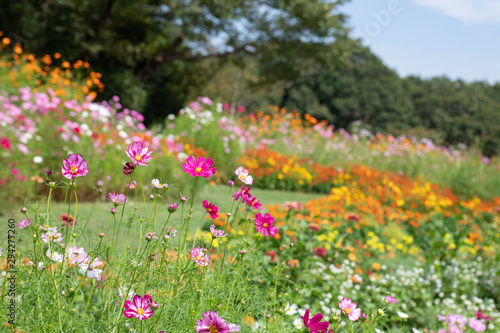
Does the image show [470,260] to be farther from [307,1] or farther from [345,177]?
[307,1]

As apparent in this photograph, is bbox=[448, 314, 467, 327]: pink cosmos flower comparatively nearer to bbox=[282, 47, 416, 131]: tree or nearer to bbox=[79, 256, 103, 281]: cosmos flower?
bbox=[79, 256, 103, 281]: cosmos flower

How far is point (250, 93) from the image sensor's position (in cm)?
2219

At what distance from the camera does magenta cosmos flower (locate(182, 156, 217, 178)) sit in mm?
1264

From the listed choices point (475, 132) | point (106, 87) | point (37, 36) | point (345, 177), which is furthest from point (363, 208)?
point (475, 132)

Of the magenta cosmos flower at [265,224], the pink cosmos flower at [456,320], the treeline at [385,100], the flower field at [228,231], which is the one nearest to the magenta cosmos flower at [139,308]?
the flower field at [228,231]

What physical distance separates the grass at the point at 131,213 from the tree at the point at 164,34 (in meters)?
6.94

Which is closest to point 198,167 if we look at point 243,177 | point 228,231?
point 243,177

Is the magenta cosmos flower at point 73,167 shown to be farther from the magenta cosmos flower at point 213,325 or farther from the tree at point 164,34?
the tree at point 164,34

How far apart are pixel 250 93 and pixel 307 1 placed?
10267 mm

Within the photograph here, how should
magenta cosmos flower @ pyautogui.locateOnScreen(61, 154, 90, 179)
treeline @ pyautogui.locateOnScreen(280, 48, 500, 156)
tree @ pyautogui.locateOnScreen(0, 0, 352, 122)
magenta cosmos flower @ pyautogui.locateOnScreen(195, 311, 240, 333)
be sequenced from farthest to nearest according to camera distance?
treeline @ pyautogui.locateOnScreen(280, 48, 500, 156)
tree @ pyautogui.locateOnScreen(0, 0, 352, 122)
magenta cosmos flower @ pyautogui.locateOnScreen(61, 154, 90, 179)
magenta cosmos flower @ pyautogui.locateOnScreen(195, 311, 240, 333)

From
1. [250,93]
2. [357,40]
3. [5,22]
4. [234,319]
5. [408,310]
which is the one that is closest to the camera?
[234,319]

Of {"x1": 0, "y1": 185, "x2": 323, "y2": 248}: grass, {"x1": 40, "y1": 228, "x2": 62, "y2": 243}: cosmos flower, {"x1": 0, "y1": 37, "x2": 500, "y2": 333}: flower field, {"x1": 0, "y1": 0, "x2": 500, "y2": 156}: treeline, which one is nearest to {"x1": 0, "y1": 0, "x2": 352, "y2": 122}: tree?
{"x1": 0, "y1": 0, "x2": 500, "y2": 156}: treeline

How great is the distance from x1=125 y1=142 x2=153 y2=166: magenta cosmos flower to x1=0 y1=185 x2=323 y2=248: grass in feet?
0.63

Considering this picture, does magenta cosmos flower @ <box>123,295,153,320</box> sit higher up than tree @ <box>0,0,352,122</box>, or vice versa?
tree @ <box>0,0,352,122</box>
